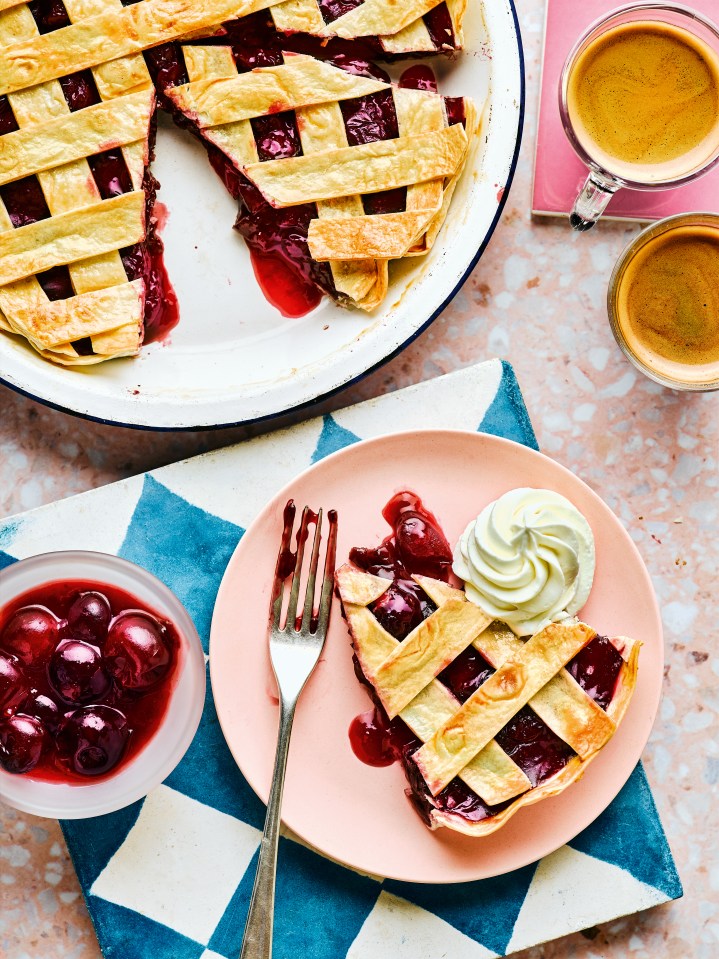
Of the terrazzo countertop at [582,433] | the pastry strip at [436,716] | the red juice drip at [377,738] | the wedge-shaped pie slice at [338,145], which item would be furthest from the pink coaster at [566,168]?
the red juice drip at [377,738]

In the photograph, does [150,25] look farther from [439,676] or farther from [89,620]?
[439,676]

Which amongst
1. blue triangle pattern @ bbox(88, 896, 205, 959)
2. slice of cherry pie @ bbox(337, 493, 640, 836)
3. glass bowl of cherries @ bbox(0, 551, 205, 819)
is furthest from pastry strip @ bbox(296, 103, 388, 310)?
blue triangle pattern @ bbox(88, 896, 205, 959)

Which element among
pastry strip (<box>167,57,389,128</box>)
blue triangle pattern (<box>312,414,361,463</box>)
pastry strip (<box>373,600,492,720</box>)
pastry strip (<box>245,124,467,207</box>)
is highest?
pastry strip (<box>167,57,389,128</box>)

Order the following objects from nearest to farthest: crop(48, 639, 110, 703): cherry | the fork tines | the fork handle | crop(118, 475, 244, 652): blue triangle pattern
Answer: crop(48, 639, 110, 703): cherry, the fork handle, the fork tines, crop(118, 475, 244, 652): blue triangle pattern

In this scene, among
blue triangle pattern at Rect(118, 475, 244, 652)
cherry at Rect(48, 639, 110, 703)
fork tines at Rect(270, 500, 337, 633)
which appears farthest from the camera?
blue triangle pattern at Rect(118, 475, 244, 652)

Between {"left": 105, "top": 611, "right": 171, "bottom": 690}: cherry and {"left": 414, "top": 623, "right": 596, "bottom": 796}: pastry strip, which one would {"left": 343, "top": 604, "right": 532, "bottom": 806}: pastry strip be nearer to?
{"left": 414, "top": 623, "right": 596, "bottom": 796}: pastry strip

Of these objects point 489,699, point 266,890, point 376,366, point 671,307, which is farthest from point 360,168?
point 266,890

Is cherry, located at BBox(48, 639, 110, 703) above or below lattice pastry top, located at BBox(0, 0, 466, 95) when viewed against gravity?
below
